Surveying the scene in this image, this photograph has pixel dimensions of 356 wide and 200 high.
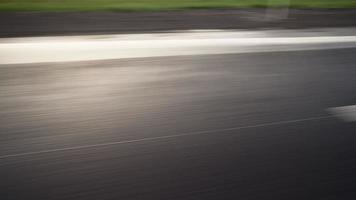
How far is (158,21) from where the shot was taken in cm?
1203

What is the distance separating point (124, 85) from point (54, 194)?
3.05 meters

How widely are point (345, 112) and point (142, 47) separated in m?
3.99

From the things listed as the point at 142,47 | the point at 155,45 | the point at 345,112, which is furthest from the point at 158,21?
the point at 345,112

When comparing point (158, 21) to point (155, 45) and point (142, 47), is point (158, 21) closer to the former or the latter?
point (155, 45)

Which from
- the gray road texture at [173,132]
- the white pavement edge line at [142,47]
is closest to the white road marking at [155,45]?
the white pavement edge line at [142,47]

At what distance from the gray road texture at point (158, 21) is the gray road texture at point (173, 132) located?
312cm

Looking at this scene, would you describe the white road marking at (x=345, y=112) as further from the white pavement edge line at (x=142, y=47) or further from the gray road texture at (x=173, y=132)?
the white pavement edge line at (x=142, y=47)

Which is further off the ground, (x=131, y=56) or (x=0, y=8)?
(x=0, y=8)

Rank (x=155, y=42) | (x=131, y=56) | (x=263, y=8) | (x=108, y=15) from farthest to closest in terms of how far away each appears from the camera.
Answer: (x=263, y=8) < (x=108, y=15) < (x=155, y=42) < (x=131, y=56)

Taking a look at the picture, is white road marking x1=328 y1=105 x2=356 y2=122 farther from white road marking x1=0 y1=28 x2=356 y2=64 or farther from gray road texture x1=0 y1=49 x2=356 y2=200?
white road marking x1=0 y1=28 x2=356 y2=64

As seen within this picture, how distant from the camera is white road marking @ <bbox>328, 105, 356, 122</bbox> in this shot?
564 cm

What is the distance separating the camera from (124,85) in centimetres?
655

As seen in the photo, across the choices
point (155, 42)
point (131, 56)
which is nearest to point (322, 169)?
point (131, 56)

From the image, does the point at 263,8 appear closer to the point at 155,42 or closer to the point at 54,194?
the point at 155,42
